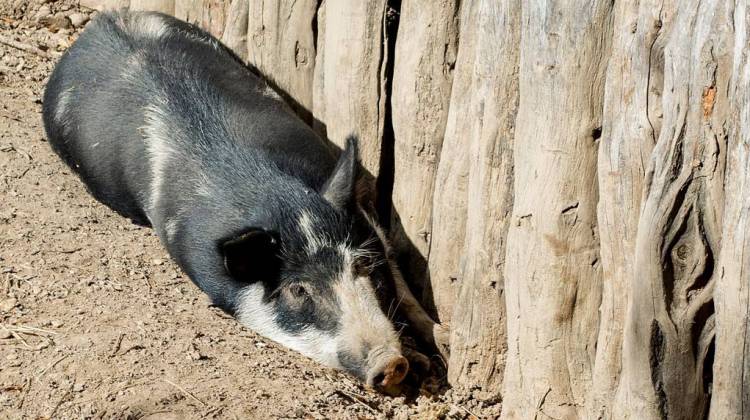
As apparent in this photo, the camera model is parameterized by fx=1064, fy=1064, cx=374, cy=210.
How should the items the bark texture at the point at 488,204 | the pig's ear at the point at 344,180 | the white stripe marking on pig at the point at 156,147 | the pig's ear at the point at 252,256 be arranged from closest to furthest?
the bark texture at the point at 488,204 → the pig's ear at the point at 252,256 → the pig's ear at the point at 344,180 → the white stripe marking on pig at the point at 156,147

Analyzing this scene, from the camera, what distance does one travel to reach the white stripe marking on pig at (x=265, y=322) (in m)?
5.20

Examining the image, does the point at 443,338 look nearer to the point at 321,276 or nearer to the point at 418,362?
the point at 418,362

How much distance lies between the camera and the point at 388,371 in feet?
15.6

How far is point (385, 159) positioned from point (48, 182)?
2.05 m

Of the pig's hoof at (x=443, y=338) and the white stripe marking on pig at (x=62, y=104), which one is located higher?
the white stripe marking on pig at (x=62, y=104)

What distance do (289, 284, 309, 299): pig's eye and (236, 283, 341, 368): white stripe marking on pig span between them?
0.47 ft

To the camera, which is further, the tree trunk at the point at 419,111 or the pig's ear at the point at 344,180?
the pig's ear at the point at 344,180

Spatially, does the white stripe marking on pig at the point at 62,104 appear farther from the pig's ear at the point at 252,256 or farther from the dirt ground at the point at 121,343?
the pig's ear at the point at 252,256

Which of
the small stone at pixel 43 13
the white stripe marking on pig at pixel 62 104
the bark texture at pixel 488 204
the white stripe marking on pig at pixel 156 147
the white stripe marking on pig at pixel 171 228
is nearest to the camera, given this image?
the bark texture at pixel 488 204

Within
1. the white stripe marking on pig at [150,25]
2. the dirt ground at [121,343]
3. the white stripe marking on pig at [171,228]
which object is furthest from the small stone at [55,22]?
the white stripe marking on pig at [171,228]

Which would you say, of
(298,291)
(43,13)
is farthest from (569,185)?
(43,13)

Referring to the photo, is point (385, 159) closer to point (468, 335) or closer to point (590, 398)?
point (468, 335)

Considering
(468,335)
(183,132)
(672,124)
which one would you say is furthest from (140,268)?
→ (672,124)

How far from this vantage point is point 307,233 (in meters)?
5.23
